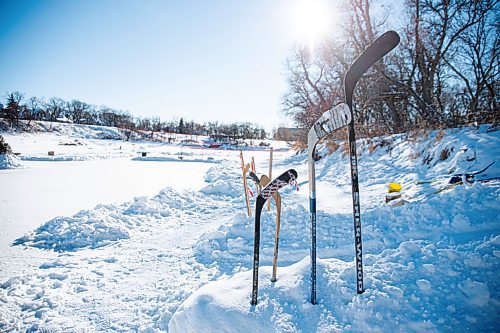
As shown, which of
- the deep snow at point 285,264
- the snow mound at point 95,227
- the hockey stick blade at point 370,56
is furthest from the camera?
the snow mound at point 95,227

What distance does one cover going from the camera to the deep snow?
1.91 meters

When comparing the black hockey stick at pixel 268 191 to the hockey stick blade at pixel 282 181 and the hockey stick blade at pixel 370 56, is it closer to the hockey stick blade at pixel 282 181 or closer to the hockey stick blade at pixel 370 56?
the hockey stick blade at pixel 282 181

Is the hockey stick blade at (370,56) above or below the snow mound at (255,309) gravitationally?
above

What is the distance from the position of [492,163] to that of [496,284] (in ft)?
13.4

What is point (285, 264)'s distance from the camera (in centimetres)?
346

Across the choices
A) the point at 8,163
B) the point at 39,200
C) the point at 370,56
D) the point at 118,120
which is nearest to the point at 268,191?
the point at 370,56

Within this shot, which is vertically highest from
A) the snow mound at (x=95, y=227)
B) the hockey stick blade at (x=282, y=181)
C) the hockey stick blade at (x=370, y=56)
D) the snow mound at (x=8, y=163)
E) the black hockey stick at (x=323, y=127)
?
the hockey stick blade at (x=370, y=56)

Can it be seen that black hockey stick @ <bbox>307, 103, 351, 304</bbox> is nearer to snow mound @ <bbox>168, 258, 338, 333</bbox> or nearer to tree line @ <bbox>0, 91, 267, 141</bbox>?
snow mound @ <bbox>168, 258, 338, 333</bbox>

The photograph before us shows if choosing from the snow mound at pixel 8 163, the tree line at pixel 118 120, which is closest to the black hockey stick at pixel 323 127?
the snow mound at pixel 8 163

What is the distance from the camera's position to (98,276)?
333 centimetres

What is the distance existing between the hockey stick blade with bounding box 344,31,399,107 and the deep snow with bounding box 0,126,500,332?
160 cm

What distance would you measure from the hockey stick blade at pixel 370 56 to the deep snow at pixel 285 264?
1599 millimetres

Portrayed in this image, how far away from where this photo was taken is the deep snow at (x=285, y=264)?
1908 mm

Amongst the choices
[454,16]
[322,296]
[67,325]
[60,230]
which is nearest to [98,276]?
[67,325]
